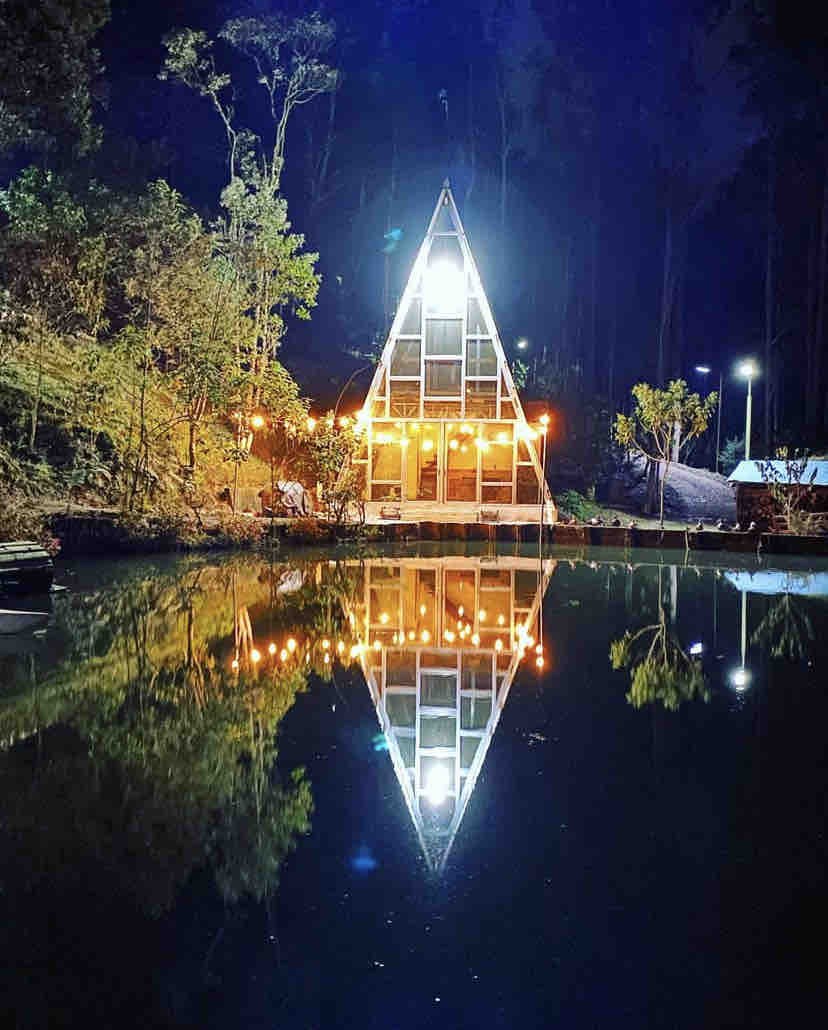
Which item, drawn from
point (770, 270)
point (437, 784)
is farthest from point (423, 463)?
point (437, 784)

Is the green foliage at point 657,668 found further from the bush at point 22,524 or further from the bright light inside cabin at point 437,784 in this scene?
the bush at point 22,524

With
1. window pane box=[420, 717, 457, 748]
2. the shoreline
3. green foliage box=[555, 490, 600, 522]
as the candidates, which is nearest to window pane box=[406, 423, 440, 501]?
green foliage box=[555, 490, 600, 522]

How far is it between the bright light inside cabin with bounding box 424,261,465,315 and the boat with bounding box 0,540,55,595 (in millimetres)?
13512

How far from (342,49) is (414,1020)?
34936mm

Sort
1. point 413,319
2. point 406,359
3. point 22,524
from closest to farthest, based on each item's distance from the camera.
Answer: point 22,524 → point 406,359 → point 413,319

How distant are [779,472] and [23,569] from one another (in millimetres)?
14503

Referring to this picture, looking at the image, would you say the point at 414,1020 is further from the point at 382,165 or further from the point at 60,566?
the point at 382,165

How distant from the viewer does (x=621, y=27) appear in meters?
33.4

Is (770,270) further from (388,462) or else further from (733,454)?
(388,462)

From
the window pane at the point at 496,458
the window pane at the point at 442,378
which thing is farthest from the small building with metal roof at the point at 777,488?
the window pane at the point at 442,378

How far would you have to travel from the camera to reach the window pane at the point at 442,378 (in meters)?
22.4

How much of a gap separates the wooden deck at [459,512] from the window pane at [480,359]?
3.08 metres

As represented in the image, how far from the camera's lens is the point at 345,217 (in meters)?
33.7

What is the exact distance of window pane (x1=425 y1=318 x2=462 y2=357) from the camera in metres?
22.5
